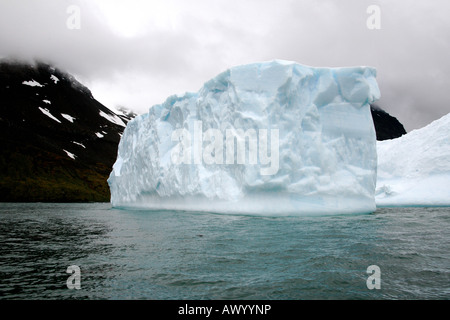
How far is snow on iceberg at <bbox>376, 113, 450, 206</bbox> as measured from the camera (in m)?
21.5

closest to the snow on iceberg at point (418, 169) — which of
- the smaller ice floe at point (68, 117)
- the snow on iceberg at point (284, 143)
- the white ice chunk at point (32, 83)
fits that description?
the snow on iceberg at point (284, 143)

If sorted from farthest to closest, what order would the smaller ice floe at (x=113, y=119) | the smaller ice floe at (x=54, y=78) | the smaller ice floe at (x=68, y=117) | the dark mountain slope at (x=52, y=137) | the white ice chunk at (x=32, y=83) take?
the smaller ice floe at (x=113, y=119)
the smaller ice floe at (x=54, y=78)
the white ice chunk at (x=32, y=83)
the smaller ice floe at (x=68, y=117)
the dark mountain slope at (x=52, y=137)

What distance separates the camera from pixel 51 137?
6775 cm

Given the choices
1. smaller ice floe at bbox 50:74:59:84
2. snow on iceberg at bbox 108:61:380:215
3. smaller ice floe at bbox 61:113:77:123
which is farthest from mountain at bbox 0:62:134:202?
snow on iceberg at bbox 108:61:380:215

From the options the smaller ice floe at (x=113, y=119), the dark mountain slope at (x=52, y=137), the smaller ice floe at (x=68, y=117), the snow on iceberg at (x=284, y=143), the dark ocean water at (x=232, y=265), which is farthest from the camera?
the smaller ice floe at (x=113, y=119)

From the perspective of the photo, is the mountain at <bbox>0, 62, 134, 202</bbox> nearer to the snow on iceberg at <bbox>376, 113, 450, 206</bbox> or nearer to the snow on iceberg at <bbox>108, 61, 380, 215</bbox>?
the snow on iceberg at <bbox>108, 61, 380, 215</bbox>

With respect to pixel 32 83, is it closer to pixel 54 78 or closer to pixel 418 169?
pixel 54 78

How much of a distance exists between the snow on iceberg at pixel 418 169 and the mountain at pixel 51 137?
4242 cm

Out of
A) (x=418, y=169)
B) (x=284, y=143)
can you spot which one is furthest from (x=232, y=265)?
(x=418, y=169)

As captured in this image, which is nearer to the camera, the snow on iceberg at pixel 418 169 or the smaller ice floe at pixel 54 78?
the snow on iceberg at pixel 418 169

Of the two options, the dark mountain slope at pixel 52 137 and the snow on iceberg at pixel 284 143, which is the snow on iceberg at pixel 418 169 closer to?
the snow on iceberg at pixel 284 143

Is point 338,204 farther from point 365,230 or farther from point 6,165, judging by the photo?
point 6,165

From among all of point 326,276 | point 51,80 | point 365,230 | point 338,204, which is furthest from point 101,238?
point 51,80

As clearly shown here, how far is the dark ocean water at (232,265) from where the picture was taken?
4398mm
